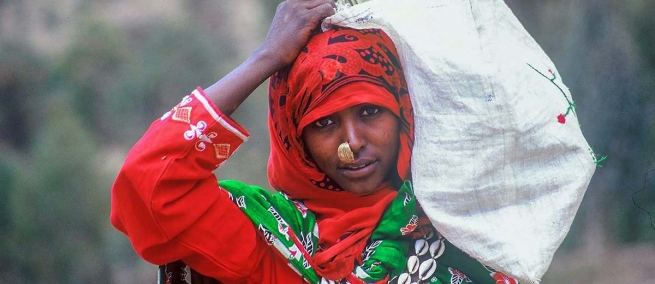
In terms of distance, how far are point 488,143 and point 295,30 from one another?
0.54 meters

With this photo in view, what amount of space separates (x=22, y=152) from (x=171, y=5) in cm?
158

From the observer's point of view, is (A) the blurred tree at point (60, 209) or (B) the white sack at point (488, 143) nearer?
(B) the white sack at point (488, 143)

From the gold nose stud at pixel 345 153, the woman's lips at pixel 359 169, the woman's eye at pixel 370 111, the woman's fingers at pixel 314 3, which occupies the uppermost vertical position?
the woman's fingers at pixel 314 3

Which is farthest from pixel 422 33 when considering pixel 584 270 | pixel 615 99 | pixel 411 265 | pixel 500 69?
pixel 584 270

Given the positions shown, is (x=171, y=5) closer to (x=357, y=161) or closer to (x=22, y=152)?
(x=22, y=152)

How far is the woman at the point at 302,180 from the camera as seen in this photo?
178 centimetres

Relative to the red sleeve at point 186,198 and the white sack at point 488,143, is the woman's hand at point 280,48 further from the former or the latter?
the white sack at point 488,143

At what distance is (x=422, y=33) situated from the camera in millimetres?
1792

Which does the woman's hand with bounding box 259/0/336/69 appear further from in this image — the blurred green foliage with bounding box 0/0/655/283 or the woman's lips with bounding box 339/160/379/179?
the blurred green foliage with bounding box 0/0/655/283

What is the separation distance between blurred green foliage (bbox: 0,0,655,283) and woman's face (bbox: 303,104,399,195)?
2613 mm

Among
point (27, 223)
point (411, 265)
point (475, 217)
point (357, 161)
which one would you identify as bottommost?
point (27, 223)

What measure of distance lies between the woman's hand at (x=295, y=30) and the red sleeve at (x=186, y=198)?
21cm

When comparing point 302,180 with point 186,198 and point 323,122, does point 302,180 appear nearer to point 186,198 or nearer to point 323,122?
point 323,122

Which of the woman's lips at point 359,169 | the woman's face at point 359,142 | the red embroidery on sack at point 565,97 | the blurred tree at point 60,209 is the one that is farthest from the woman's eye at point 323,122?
the blurred tree at point 60,209
